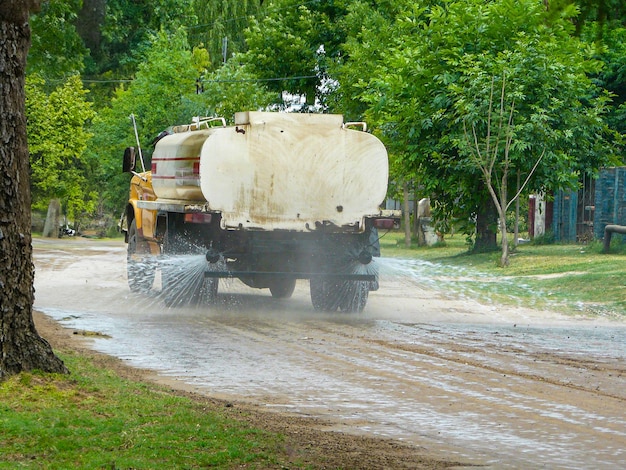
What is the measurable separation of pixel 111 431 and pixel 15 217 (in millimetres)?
2091

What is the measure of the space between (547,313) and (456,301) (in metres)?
→ 2.01

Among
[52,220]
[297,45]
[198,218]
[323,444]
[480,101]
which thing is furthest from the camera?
[52,220]

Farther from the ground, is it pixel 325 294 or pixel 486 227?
pixel 486 227

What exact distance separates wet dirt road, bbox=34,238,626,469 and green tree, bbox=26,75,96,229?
80.9 feet

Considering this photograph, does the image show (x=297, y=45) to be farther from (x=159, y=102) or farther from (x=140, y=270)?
(x=140, y=270)

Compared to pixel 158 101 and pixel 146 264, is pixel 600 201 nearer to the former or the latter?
pixel 146 264

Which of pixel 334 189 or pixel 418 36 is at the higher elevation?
pixel 418 36

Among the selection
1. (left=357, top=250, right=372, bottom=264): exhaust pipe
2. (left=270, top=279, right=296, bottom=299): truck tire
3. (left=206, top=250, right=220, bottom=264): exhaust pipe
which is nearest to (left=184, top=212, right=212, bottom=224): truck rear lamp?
(left=206, top=250, right=220, bottom=264): exhaust pipe

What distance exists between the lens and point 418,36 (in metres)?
30.2

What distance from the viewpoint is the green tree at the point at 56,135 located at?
4319 centimetres

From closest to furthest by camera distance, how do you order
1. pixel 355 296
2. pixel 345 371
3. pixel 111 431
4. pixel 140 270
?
pixel 111 431 → pixel 345 371 → pixel 355 296 → pixel 140 270

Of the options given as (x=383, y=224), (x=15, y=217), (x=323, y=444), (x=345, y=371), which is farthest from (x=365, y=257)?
(x=323, y=444)

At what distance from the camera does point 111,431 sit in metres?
7.33

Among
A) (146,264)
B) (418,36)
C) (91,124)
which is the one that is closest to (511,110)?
(418,36)
